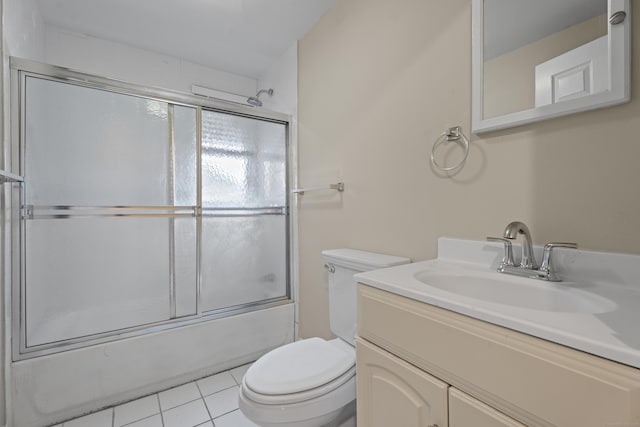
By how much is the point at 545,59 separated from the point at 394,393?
3.58 ft

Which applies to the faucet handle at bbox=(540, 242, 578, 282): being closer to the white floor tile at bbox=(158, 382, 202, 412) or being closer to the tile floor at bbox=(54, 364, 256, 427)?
the tile floor at bbox=(54, 364, 256, 427)

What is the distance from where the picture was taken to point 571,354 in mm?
454

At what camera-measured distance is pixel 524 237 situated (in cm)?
86

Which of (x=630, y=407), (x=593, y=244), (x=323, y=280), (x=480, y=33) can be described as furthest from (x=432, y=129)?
(x=323, y=280)

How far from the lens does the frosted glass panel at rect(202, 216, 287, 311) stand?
188 centimetres

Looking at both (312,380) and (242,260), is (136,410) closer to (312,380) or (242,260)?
(242,260)

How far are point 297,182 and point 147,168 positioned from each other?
0.98 meters

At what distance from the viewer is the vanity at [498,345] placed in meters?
0.43

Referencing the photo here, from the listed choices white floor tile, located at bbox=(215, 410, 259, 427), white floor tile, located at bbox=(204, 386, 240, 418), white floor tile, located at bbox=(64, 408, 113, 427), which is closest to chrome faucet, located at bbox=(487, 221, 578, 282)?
white floor tile, located at bbox=(215, 410, 259, 427)

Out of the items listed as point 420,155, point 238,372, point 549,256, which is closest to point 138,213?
point 238,372

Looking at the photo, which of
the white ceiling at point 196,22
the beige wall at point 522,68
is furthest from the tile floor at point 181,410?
the white ceiling at point 196,22

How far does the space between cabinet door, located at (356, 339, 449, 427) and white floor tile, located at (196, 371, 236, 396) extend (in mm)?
1107

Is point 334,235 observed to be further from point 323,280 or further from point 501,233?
point 501,233

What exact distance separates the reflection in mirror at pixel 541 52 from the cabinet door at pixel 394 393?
87 cm
